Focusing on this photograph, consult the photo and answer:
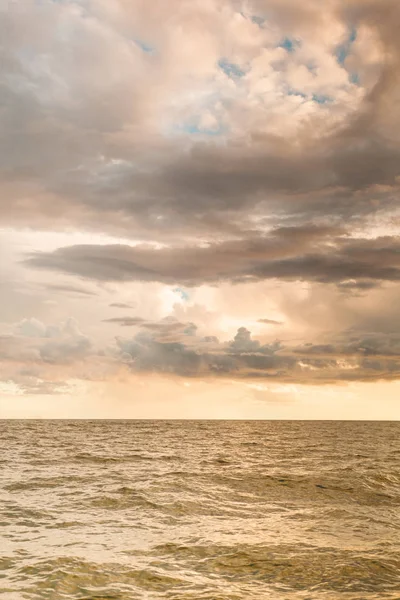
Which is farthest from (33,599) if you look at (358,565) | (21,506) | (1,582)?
(21,506)

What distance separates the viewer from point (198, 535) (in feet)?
52.4

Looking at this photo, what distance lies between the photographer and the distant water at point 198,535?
447 inches

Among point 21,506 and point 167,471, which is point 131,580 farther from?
point 167,471

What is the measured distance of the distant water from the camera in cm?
1134

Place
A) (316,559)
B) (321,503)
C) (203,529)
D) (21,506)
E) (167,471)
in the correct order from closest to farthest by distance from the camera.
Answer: (316,559), (203,529), (21,506), (321,503), (167,471)

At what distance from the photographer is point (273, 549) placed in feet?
47.4

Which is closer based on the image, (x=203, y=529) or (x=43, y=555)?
(x=43, y=555)

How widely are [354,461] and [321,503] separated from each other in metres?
18.4

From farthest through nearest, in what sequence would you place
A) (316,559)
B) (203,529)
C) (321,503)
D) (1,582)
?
(321,503) → (203,529) → (316,559) → (1,582)

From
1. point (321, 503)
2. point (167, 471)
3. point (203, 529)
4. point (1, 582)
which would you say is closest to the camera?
point (1, 582)

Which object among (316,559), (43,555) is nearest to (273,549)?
(316,559)

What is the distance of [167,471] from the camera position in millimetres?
32031

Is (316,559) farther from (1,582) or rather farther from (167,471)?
(167,471)

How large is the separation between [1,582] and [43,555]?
233 centimetres
